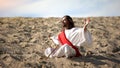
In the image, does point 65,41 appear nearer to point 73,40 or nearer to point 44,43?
point 73,40

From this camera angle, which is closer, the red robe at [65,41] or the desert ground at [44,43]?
the desert ground at [44,43]

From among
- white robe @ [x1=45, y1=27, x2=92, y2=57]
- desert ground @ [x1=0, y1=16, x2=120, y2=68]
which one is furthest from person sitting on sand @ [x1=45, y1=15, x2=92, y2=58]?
desert ground @ [x1=0, y1=16, x2=120, y2=68]

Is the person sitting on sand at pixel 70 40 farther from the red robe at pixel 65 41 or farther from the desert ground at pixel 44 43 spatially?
the desert ground at pixel 44 43

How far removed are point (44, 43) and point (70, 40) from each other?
7.72 ft

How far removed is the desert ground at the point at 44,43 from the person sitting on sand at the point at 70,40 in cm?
15

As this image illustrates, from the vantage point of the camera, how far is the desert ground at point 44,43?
717 cm

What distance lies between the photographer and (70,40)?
293 inches

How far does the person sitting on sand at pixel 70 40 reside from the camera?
725cm

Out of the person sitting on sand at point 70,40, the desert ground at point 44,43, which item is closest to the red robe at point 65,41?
the person sitting on sand at point 70,40

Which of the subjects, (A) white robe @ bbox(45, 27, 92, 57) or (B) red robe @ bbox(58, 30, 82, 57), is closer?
(A) white robe @ bbox(45, 27, 92, 57)

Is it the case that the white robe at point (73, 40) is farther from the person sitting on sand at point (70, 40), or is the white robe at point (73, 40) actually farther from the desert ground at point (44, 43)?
the desert ground at point (44, 43)

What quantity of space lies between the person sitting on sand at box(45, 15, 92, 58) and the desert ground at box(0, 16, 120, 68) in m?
0.15

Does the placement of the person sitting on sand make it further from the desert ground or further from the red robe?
the desert ground

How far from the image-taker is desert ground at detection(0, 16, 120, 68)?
282 inches
